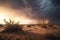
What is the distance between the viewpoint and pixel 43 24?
14.1 m

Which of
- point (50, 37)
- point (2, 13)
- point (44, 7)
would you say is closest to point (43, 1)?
point (44, 7)

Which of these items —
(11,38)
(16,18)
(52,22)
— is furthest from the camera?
(52,22)

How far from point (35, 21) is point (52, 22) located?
1.59 m

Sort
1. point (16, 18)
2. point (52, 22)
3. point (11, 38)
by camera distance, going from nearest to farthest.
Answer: point (11, 38) < point (16, 18) < point (52, 22)

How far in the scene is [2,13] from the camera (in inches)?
556

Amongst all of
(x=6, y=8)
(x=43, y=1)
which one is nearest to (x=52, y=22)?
(x=43, y=1)

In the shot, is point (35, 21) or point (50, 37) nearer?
point (50, 37)

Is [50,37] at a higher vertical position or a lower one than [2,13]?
lower

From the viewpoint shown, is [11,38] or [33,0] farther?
[33,0]

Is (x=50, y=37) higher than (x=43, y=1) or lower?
lower

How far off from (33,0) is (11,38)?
19.4 feet

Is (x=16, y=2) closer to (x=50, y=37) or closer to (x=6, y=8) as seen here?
(x=6, y=8)

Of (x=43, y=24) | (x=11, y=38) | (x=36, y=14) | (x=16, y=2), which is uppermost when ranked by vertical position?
(x=16, y=2)

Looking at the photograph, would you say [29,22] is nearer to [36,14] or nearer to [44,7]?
[36,14]
